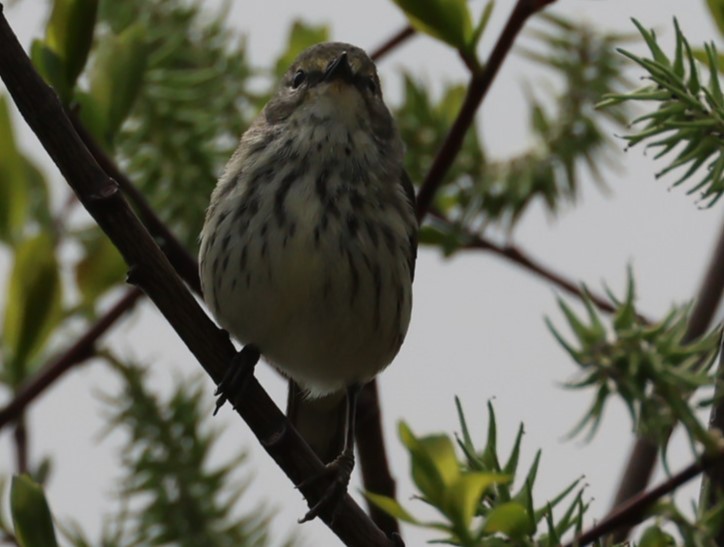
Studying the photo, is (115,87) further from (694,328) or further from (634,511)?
(634,511)

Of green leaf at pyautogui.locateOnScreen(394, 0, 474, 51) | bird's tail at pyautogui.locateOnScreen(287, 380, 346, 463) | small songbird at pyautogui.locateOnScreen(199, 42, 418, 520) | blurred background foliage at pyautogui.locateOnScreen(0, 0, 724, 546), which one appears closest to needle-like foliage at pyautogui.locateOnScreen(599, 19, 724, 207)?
blurred background foliage at pyautogui.locateOnScreen(0, 0, 724, 546)

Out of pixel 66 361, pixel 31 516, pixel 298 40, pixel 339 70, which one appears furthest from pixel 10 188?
pixel 31 516

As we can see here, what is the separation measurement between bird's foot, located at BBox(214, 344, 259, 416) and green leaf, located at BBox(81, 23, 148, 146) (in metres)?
0.42

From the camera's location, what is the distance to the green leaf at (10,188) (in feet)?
8.00

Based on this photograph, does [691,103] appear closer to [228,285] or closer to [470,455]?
[470,455]

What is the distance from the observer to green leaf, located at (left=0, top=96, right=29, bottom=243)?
2.44 meters

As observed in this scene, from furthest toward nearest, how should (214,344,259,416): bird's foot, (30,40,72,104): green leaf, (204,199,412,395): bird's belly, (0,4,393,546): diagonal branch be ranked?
(204,199,412,395): bird's belly < (30,40,72,104): green leaf < (214,344,259,416): bird's foot < (0,4,393,546): diagonal branch

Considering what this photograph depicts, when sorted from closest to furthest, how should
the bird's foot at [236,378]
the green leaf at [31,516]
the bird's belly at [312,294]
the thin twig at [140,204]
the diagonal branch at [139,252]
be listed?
the green leaf at [31,516] < the diagonal branch at [139,252] < the bird's foot at [236,378] < the thin twig at [140,204] < the bird's belly at [312,294]

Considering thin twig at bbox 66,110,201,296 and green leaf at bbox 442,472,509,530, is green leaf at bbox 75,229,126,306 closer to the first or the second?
thin twig at bbox 66,110,201,296

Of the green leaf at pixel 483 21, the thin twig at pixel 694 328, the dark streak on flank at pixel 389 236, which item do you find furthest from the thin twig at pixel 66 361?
the thin twig at pixel 694 328

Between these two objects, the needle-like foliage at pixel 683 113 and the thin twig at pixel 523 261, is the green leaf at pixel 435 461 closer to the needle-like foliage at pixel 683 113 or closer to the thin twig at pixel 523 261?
the needle-like foliage at pixel 683 113

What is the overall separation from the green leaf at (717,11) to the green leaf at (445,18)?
1.14ft

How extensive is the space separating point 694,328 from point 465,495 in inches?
45.6

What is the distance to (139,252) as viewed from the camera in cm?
149
